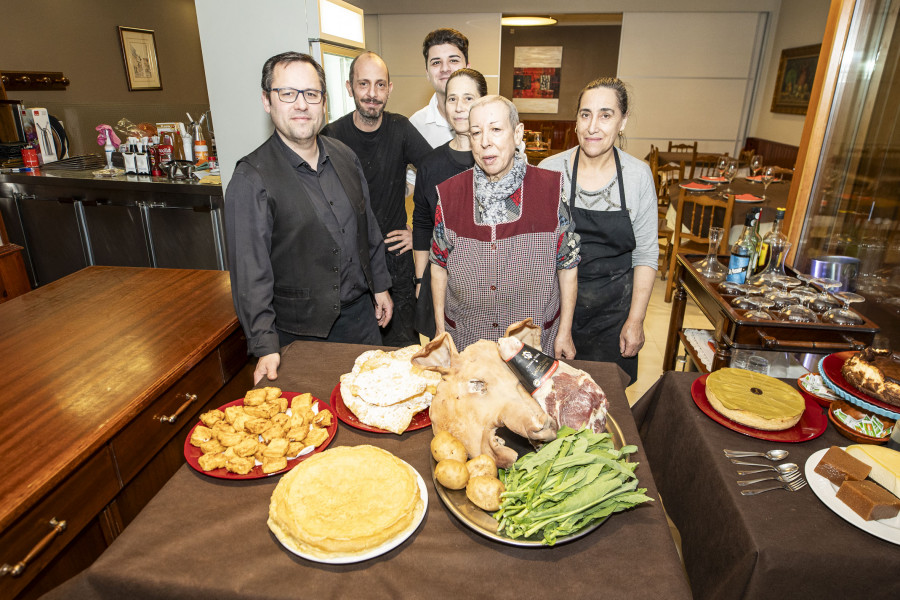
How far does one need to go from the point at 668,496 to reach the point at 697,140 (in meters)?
7.32

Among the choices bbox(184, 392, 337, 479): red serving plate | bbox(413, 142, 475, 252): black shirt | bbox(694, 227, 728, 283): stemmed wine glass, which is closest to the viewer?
bbox(184, 392, 337, 479): red serving plate

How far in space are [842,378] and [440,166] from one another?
64.0 inches

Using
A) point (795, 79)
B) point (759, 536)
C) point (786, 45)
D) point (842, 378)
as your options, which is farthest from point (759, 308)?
point (786, 45)

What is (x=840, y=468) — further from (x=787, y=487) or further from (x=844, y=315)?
(x=844, y=315)

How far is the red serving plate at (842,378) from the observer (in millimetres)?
1389

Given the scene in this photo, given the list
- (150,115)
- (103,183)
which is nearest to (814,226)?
(103,183)

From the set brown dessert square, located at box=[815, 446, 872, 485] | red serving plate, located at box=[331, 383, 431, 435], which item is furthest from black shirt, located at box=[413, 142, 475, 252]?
brown dessert square, located at box=[815, 446, 872, 485]

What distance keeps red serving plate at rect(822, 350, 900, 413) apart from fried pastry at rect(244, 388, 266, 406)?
1594 mm

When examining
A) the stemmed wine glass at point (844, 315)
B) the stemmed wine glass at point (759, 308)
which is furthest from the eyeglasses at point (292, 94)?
the stemmed wine glass at point (844, 315)

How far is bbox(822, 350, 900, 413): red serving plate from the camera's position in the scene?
139cm

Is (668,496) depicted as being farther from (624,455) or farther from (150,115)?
(150,115)

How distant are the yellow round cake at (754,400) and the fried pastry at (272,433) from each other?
1203 millimetres

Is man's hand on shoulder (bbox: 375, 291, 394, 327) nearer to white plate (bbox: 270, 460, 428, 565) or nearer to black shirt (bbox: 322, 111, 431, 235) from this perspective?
black shirt (bbox: 322, 111, 431, 235)

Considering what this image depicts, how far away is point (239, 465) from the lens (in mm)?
1157
